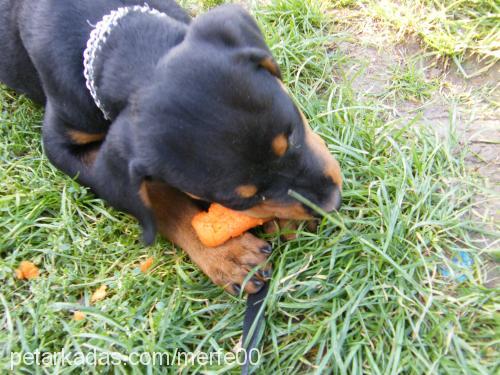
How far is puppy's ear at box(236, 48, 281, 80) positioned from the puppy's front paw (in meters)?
0.99

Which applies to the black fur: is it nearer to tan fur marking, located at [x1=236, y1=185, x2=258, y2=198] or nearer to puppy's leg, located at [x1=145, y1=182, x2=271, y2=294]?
tan fur marking, located at [x1=236, y1=185, x2=258, y2=198]

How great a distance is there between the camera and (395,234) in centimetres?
272

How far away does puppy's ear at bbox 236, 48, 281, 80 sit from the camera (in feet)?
8.14

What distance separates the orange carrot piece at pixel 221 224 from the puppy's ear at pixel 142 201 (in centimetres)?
34

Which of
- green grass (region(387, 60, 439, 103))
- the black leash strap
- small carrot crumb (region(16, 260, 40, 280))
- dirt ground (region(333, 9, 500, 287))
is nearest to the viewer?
the black leash strap

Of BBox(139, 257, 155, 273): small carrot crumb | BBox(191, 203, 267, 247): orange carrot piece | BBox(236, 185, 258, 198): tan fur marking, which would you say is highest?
BBox(236, 185, 258, 198): tan fur marking

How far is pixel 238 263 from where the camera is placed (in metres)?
2.84

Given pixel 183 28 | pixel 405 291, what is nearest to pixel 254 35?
pixel 183 28

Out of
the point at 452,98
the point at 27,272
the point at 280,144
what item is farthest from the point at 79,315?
the point at 452,98

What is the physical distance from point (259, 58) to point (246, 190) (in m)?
0.70

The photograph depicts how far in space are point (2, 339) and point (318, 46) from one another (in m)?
3.08

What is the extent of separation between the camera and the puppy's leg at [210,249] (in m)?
2.81

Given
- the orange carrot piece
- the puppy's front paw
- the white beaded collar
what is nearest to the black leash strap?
the puppy's front paw

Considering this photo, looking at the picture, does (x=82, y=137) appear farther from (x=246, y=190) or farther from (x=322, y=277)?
(x=322, y=277)
